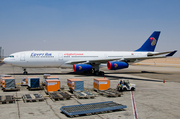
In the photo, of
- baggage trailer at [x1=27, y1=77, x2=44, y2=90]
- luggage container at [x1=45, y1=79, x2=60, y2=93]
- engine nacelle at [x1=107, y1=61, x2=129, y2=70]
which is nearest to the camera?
luggage container at [x1=45, y1=79, x2=60, y2=93]

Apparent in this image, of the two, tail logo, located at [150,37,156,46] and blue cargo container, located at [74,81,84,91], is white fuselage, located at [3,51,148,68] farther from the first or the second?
blue cargo container, located at [74,81,84,91]

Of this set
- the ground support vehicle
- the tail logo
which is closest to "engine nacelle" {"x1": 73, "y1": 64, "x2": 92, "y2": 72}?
the ground support vehicle

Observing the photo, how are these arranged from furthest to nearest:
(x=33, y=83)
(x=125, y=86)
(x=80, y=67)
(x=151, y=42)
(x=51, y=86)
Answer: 1. (x=151, y=42)
2. (x=80, y=67)
3. (x=33, y=83)
4. (x=125, y=86)
5. (x=51, y=86)

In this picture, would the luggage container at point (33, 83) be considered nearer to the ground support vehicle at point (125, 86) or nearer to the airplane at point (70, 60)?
the ground support vehicle at point (125, 86)

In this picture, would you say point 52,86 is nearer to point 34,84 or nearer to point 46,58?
point 34,84

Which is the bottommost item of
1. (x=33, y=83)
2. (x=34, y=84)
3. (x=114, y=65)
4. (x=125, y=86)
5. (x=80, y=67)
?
(x=125, y=86)

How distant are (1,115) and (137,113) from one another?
7.51 m

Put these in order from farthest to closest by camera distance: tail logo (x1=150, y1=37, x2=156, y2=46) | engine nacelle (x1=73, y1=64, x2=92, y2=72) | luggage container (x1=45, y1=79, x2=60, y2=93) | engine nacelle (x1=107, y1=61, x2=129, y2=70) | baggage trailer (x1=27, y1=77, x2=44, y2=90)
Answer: tail logo (x1=150, y1=37, x2=156, y2=46) < engine nacelle (x1=73, y1=64, x2=92, y2=72) < engine nacelle (x1=107, y1=61, x2=129, y2=70) < baggage trailer (x1=27, y1=77, x2=44, y2=90) < luggage container (x1=45, y1=79, x2=60, y2=93)

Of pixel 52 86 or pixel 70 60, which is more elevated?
pixel 70 60

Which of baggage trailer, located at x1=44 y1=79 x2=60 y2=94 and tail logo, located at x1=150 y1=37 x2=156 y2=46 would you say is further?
tail logo, located at x1=150 y1=37 x2=156 y2=46

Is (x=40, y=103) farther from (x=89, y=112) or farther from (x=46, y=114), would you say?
(x=89, y=112)

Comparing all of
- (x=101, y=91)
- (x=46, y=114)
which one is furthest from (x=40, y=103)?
(x=101, y=91)

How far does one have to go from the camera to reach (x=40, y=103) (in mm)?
11781

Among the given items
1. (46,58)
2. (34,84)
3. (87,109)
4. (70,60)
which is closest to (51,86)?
(34,84)
